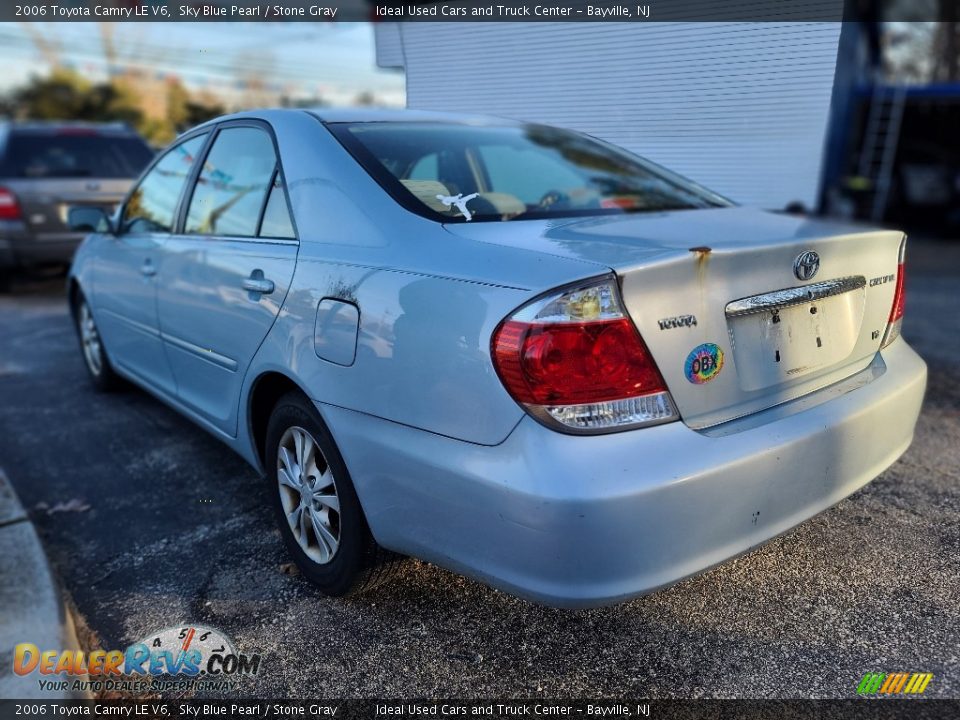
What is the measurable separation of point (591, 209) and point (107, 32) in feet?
86.4

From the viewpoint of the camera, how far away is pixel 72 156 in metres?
8.35

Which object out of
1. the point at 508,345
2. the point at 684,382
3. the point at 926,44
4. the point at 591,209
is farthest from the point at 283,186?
the point at 926,44

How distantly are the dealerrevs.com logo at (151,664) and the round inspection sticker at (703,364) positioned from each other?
147 cm

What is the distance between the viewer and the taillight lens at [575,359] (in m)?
1.73

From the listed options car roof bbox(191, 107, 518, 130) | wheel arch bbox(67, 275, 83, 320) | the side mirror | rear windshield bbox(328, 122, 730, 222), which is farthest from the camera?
wheel arch bbox(67, 275, 83, 320)

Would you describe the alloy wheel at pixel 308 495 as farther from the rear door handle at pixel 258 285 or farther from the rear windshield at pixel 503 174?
the rear windshield at pixel 503 174

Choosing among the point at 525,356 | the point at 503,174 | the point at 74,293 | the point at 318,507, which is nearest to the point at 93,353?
the point at 74,293

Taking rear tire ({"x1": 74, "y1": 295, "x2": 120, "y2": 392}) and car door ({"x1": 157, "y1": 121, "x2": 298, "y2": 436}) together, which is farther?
rear tire ({"x1": 74, "y1": 295, "x2": 120, "y2": 392})

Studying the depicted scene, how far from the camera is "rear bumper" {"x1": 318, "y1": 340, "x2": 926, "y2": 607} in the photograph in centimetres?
169

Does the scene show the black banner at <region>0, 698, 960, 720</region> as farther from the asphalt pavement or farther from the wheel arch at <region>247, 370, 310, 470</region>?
the wheel arch at <region>247, 370, 310, 470</region>

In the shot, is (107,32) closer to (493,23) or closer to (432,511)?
(493,23)

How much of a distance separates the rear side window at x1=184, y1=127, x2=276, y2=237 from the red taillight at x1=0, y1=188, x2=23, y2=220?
19.5ft

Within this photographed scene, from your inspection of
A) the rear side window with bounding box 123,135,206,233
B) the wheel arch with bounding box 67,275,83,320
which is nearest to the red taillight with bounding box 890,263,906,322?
the rear side window with bounding box 123,135,206,233

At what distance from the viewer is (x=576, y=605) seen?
5.81 feet
